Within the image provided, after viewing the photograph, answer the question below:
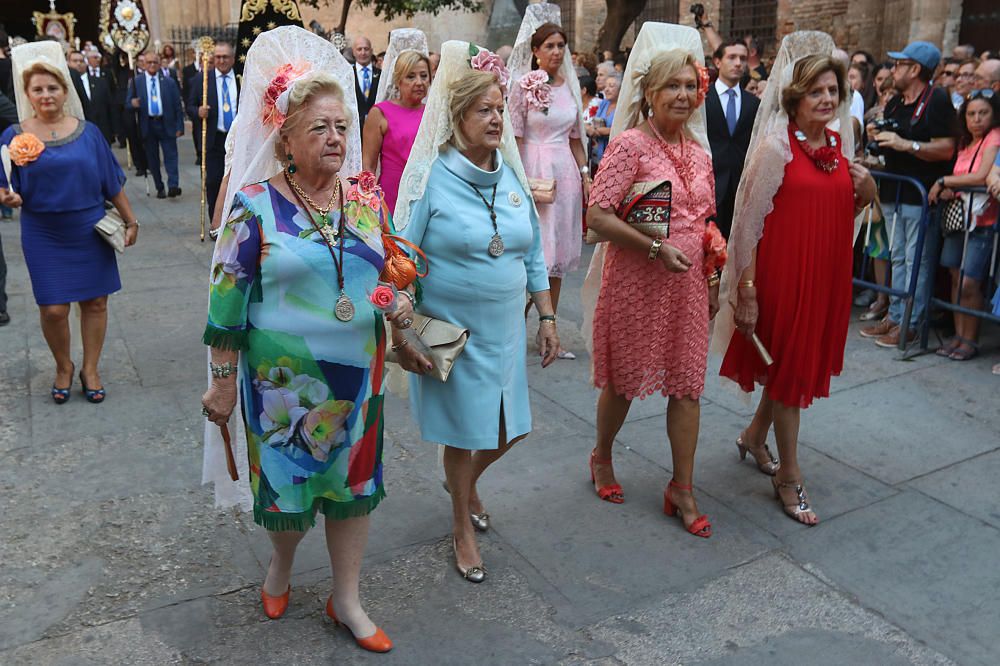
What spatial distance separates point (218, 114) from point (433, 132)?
8428 millimetres

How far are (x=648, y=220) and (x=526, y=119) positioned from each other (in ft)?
9.10

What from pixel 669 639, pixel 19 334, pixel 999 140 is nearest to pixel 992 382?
pixel 999 140

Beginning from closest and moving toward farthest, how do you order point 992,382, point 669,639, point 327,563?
point 669,639, point 327,563, point 992,382

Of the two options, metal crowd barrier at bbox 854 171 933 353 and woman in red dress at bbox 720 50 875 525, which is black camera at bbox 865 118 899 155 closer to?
metal crowd barrier at bbox 854 171 933 353

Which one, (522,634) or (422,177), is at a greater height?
(422,177)

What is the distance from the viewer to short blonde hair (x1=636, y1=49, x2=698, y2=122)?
3854 millimetres

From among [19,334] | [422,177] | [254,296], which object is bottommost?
[19,334]

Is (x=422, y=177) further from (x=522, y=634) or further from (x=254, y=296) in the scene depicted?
(x=522, y=634)

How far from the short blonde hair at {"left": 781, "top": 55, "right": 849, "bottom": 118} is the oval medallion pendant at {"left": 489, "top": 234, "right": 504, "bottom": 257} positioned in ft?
4.89

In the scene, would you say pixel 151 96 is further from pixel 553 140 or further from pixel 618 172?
pixel 618 172

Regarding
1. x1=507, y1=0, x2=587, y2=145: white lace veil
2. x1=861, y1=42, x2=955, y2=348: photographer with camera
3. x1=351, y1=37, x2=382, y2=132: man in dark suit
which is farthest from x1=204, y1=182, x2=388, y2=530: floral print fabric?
x1=351, y1=37, x2=382, y2=132: man in dark suit

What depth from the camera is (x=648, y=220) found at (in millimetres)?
3939

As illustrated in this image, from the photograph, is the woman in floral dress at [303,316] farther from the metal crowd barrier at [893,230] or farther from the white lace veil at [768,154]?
the metal crowd barrier at [893,230]

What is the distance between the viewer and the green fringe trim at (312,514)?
3.15m
